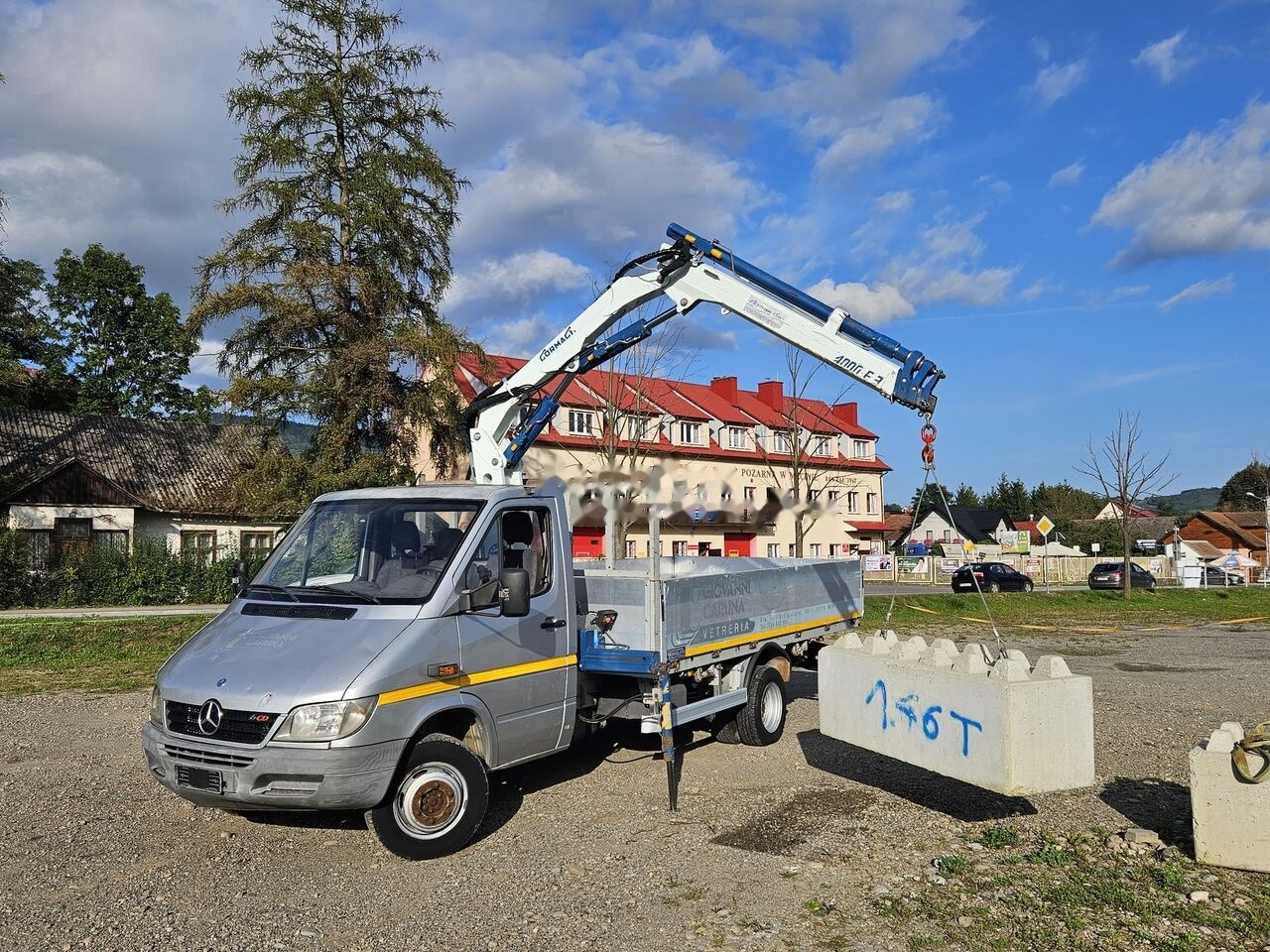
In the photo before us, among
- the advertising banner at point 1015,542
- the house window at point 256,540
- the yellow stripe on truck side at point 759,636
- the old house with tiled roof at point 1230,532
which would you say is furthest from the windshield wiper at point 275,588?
the old house with tiled roof at point 1230,532

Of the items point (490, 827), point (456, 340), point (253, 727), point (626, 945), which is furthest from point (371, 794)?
point (456, 340)

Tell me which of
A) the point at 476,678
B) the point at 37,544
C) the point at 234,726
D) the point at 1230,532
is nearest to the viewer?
the point at 234,726

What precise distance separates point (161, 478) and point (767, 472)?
22.2 meters

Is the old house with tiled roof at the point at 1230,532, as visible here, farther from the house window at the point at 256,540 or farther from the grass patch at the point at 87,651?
the grass patch at the point at 87,651

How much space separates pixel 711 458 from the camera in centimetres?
3031

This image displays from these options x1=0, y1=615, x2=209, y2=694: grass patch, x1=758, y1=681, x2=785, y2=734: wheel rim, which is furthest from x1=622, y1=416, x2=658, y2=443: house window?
x1=758, y1=681, x2=785, y2=734: wheel rim

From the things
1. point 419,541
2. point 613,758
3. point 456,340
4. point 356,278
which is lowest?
point 613,758

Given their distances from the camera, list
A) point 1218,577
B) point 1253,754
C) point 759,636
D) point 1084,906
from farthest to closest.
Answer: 1. point 1218,577
2. point 759,636
3. point 1253,754
4. point 1084,906

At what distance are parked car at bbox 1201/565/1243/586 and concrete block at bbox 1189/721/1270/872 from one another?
4641cm

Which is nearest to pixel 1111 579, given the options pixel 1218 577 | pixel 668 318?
pixel 1218 577

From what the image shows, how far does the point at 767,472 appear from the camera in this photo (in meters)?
38.7

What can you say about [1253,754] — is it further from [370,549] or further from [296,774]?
[370,549]

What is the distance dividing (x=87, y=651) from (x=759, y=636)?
13.9 meters

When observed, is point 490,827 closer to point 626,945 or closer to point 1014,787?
point 626,945
